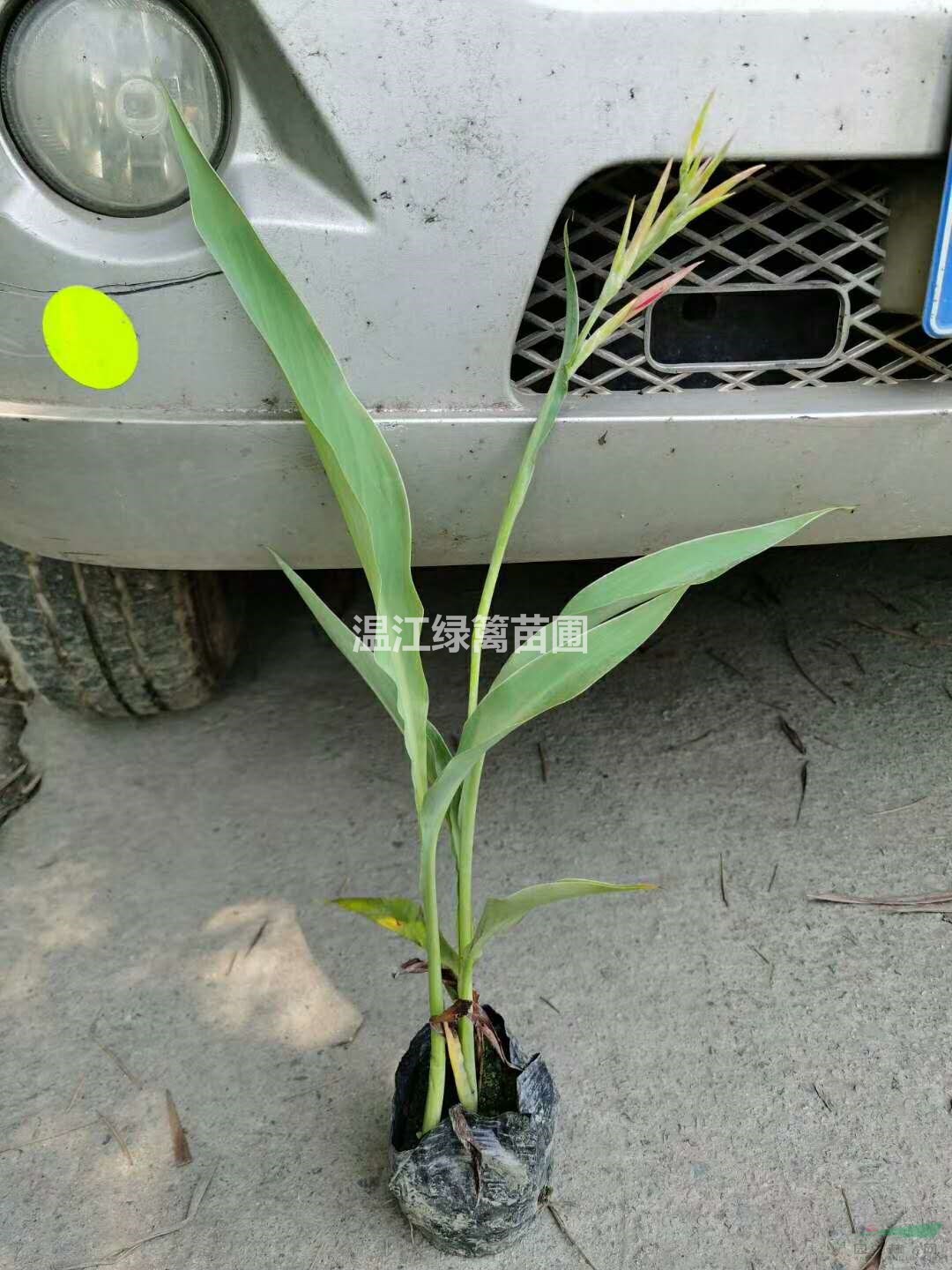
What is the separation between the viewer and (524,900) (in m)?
0.94

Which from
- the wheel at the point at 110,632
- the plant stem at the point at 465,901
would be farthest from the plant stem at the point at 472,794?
the wheel at the point at 110,632

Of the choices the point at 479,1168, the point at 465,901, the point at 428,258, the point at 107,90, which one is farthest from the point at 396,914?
the point at 107,90

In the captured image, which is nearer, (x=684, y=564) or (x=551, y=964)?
(x=684, y=564)

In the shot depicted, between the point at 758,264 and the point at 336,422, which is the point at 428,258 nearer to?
the point at 336,422

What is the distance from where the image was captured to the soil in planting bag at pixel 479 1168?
988 mm

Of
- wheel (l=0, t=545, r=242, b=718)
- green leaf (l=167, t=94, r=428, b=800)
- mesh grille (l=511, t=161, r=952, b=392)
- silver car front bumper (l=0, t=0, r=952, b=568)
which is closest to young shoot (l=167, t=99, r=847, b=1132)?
green leaf (l=167, t=94, r=428, b=800)

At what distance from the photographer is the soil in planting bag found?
99 centimetres

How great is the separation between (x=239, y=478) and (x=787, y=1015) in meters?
0.87

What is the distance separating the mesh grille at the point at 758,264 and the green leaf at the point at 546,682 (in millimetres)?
418

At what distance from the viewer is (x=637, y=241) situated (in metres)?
0.90

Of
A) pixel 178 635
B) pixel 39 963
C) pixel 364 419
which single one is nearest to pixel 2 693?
pixel 178 635

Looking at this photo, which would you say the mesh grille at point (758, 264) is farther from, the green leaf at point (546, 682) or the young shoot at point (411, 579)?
the green leaf at point (546, 682)

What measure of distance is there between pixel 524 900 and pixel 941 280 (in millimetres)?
760

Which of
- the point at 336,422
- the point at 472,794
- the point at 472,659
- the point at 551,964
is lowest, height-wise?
the point at 551,964
